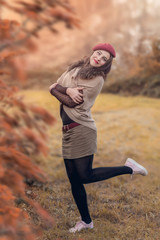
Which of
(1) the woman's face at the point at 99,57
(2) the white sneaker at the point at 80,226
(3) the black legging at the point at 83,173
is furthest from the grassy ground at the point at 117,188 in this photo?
(1) the woman's face at the point at 99,57

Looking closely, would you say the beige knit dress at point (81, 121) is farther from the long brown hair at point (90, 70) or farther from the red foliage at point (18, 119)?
the red foliage at point (18, 119)

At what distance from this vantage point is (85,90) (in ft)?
5.97

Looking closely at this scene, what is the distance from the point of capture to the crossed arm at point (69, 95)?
5.84ft

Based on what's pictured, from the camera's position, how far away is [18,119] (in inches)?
60.7

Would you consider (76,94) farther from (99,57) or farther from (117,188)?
(117,188)

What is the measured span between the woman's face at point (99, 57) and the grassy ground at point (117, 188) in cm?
65

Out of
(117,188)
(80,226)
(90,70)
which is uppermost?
(90,70)

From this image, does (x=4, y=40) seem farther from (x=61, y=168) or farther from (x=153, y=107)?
(x=153, y=107)

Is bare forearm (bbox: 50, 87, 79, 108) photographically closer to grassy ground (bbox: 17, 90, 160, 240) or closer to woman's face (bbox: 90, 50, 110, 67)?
woman's face (bbox: 90, 50, 110, 67)

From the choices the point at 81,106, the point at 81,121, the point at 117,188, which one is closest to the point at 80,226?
the point at 81,121

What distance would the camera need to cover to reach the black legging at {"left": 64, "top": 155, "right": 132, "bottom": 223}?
1.92 metres

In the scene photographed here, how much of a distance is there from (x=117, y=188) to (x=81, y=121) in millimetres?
1634

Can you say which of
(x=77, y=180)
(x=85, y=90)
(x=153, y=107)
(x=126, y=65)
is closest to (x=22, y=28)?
(x=85, y=90)

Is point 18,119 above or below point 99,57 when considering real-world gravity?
below
